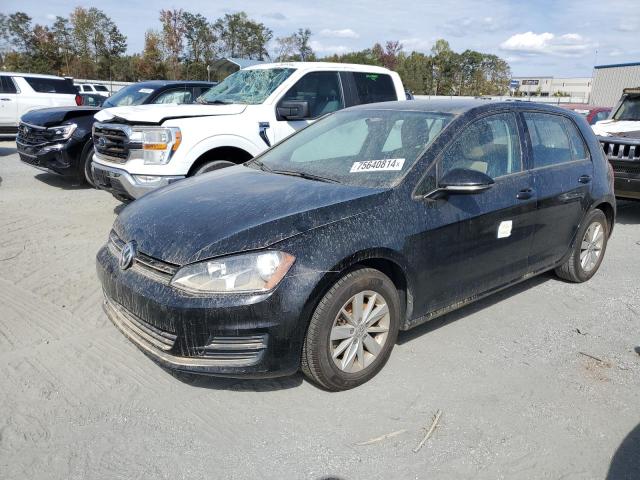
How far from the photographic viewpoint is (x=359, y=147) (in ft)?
13.0

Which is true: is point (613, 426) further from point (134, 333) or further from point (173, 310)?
point (134, 333)

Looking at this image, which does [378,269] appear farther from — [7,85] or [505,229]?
[7,85]

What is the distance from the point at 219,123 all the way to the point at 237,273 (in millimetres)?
3598

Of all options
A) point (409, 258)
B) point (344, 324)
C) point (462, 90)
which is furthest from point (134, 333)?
point (462, 90)

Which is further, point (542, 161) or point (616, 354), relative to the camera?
point (542, 161)

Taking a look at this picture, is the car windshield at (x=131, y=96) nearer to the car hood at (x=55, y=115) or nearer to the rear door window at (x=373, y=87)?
the car hood at (x=55, y=115)

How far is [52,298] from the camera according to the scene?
14.2 ft

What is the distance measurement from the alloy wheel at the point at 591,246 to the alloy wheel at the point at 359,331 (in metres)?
2.67

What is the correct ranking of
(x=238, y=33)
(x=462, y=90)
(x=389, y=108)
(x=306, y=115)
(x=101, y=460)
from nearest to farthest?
1. (x=101, y=460)
2. (x=389, y=108)
3. (x=306, y=115)
4. (x=238, y=33)
5. (x=462, y=90)

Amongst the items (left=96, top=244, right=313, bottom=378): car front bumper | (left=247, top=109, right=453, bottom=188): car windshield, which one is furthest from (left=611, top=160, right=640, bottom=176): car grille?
(left=96, top=244, right=313, bottom=378): car front bumper

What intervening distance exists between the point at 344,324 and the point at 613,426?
61.6 inches

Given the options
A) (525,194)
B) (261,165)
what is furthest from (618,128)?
(261,165)

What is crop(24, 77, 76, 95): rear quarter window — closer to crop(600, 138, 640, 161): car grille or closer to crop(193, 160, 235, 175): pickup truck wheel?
crop(193, 160, 235, 175): pickup truck wheel

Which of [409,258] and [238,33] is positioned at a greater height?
[238,33]
